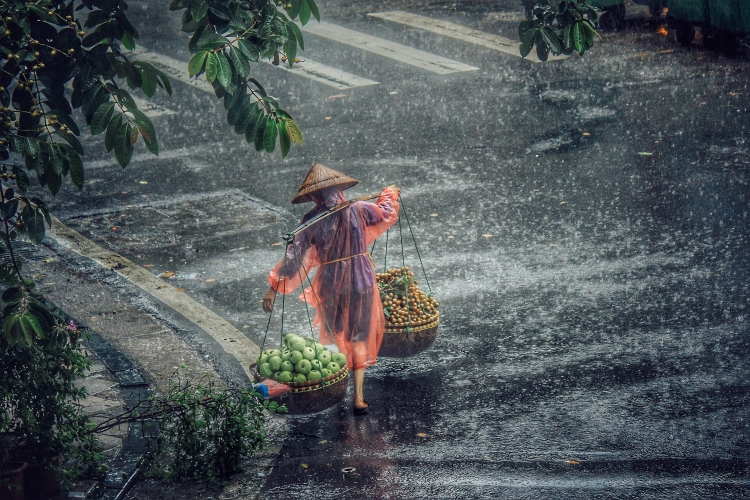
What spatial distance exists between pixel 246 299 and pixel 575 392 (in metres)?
3.41

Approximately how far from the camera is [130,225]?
11070 mm

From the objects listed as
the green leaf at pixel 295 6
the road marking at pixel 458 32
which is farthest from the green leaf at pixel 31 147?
the road marking at pixel 458 32

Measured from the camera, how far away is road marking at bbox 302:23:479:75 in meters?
16.6

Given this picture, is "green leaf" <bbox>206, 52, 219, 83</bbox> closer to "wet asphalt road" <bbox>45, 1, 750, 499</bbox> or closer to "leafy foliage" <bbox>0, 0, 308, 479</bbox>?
"leafy foliage" <bbox>0, 0, 308, 479</bbox>

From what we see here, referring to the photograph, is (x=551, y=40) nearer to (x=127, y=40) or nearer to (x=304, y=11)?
(x=304, y=11)

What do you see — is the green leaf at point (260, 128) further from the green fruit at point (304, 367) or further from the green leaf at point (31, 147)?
the green fruit at point (304, 367)

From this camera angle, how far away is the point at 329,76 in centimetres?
1666

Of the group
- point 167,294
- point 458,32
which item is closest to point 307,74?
point 458,32

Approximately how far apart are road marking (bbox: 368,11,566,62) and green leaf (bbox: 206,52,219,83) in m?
12.0

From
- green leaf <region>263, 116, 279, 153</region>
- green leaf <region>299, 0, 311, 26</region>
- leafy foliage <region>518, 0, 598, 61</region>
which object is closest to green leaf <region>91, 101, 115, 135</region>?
green leaf <region>263, 116, 279, 153</region>

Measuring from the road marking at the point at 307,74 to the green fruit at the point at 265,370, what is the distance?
9.76 meters

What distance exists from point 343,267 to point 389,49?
11.8m

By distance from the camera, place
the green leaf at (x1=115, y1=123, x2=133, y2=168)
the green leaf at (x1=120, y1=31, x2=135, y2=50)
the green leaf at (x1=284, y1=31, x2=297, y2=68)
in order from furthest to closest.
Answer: the green leaf at (x1=120, y1=31, x2=135, y2=50) → the green leaf at (x1=284, y1=31, x2=297, y2=68) → the green leaf at (x1=115, y1=123, x2=133, y2=168)

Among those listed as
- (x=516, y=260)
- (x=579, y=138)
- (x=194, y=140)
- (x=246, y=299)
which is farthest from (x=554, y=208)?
(x=194, y=140)
